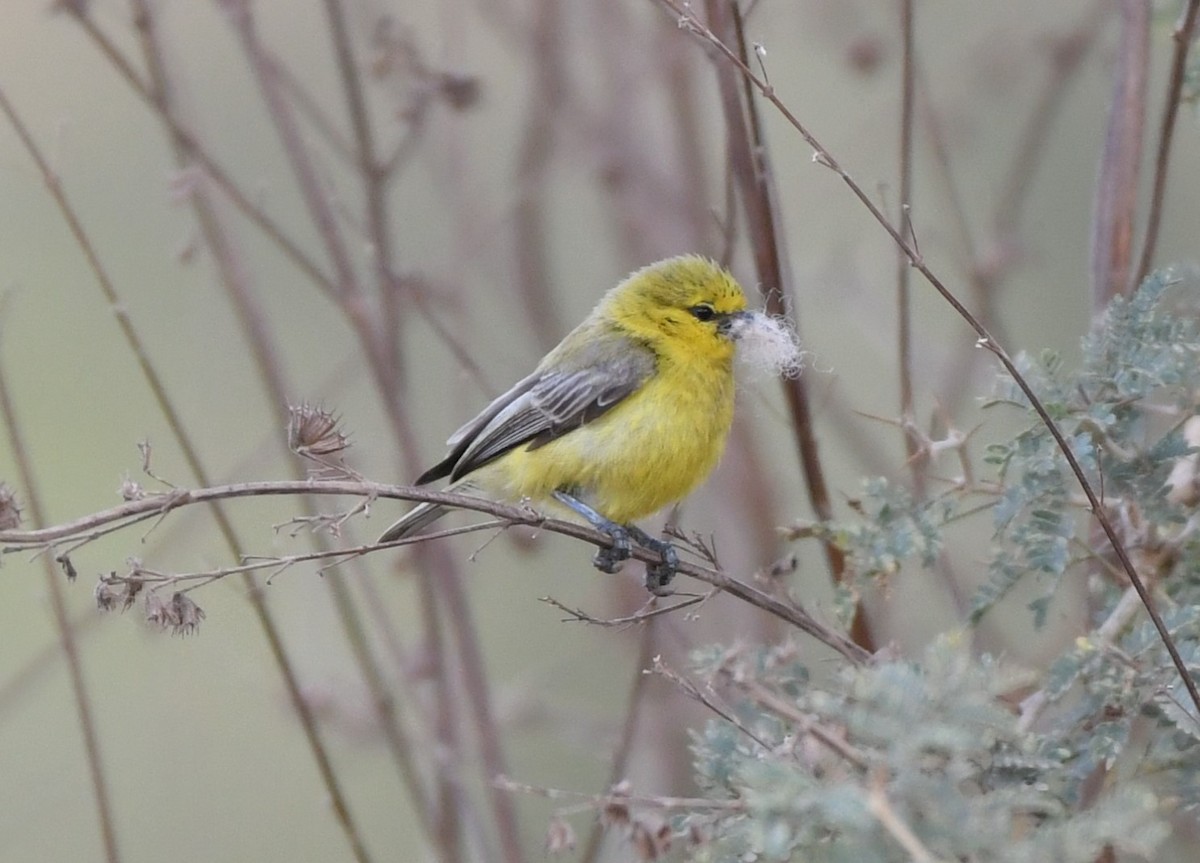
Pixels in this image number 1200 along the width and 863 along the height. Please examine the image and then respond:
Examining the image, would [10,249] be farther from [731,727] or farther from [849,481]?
[731,727]

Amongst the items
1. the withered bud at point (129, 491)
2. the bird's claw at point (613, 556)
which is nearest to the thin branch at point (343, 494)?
the withered bud at point (129, 491)

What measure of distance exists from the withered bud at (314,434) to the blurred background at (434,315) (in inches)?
7.2

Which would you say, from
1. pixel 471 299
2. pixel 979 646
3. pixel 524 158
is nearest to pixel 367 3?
pixel 524 158

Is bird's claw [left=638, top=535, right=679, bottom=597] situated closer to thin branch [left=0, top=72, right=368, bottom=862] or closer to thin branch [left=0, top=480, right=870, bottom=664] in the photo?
thin branch [left=0, top=480, right=870, bottom=664]

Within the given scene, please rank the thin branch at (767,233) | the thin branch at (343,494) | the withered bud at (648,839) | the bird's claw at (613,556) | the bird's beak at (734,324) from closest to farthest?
the thin branch at (343,494) → the withered bud at (648,839) → the thin branch at (767,233) → the bird's claw at (613,556) → the bird's beak at (734,324)

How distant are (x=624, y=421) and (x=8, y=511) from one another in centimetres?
142

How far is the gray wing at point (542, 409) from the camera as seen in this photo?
262 cm

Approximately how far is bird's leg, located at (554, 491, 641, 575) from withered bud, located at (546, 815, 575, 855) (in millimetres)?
908

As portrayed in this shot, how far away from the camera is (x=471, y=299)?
3.41m

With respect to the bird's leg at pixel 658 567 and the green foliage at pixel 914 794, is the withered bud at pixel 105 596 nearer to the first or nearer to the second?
the green foliage at pixel 914 794

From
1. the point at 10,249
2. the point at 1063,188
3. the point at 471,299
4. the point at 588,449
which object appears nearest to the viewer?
the point at 588,449

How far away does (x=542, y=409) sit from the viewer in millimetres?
2637

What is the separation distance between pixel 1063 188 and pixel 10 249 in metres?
3.62

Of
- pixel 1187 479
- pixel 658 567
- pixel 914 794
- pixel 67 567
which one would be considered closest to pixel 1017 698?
pixel 1187 479
